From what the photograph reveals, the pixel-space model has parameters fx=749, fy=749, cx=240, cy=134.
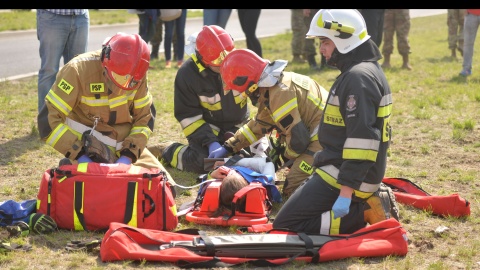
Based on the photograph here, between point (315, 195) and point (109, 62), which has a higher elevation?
point (109, 62)

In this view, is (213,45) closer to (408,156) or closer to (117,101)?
(117,101)

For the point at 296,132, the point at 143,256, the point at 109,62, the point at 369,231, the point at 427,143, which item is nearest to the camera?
the point at 143,256

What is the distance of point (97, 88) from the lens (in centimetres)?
617

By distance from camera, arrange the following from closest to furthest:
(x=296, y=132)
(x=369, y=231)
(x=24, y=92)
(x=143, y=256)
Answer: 1. (x=143, y=256)
2. (x=369, y=231)
3. (x=296, y=132)
4. (x=24, y=92)

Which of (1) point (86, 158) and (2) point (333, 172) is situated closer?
(2) point (333, 172)

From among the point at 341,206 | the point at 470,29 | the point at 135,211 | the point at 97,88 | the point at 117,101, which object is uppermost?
the point at 97,88

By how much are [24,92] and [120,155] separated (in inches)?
193

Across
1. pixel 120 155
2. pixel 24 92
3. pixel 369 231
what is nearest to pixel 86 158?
pixel 120 155

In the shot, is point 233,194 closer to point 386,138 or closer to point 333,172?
point 333,172

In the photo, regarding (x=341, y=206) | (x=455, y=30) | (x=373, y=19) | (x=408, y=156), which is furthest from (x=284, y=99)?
(x=455, y=30)

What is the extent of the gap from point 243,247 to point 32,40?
43.1 ft

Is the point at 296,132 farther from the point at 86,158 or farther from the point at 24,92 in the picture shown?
the point at 24,92

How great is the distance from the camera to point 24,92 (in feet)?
35.2

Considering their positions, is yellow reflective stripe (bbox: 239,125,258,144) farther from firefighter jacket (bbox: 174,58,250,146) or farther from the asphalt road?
the asphalt road
